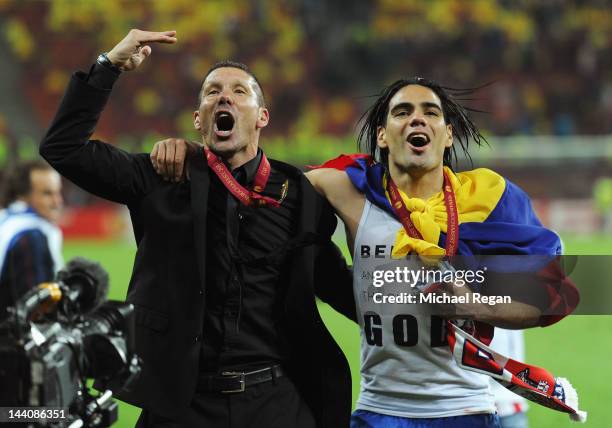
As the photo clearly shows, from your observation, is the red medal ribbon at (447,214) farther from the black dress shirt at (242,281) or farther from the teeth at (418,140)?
the black dress shirt at (242,281)

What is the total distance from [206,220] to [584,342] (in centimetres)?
773

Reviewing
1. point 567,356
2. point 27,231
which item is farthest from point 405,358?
point 567,356

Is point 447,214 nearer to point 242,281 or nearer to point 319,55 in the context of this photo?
point 242,281

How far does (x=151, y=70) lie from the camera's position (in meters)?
26.8

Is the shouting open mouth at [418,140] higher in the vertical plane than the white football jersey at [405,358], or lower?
higher

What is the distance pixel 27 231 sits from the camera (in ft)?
18.3

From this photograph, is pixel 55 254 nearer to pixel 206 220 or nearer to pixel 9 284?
pixel 9 284

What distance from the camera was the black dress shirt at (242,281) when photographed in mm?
3391

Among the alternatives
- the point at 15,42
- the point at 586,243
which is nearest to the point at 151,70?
the point at 15,42

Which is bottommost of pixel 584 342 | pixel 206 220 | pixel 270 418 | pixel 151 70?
pixel 270 418

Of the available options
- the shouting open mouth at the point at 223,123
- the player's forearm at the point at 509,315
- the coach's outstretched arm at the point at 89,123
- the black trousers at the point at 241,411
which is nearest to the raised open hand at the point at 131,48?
the coach's outstretched arm at the point at 89,123

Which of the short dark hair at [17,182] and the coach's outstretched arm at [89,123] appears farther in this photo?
the short dark hair at [17,182]

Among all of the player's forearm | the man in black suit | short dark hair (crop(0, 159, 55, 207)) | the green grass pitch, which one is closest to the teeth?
the man in black suit

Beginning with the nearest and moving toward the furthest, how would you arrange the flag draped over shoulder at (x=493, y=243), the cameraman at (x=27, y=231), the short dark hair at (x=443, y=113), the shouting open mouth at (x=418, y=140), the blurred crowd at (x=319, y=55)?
the flag draped over shoulder at (x=493, y=243), the shouting open mouth at (x=418, y=140), the short dark hair at (x=443, y=113), the cameraman at (x=27, y=231), the blurred crowd at (x=319, y=55)
